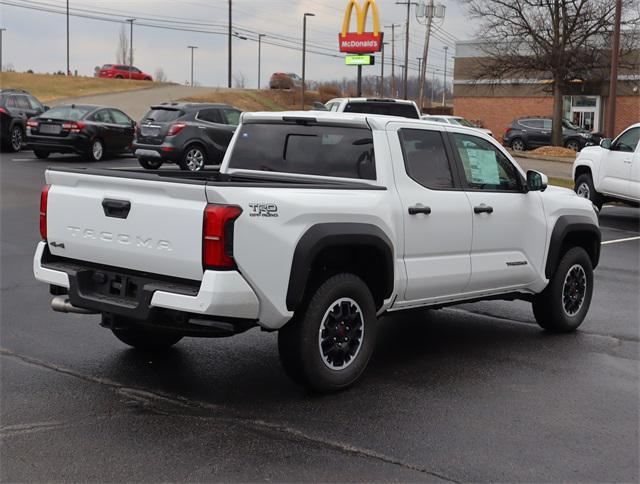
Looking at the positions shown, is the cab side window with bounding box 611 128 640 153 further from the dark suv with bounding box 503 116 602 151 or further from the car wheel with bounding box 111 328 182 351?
the dark suv with bounding box 503 116 602 151

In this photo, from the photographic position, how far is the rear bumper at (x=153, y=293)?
4898 mm

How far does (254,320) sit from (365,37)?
4721 cm

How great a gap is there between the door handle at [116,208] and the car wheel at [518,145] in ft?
127

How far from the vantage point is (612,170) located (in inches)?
618

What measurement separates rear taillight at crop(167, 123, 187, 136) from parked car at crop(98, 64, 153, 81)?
6153cm

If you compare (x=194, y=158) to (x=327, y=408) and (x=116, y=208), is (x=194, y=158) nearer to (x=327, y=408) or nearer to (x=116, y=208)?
(x=116, y=208)

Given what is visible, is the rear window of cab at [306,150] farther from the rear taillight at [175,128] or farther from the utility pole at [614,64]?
the utility pole at [614,64]

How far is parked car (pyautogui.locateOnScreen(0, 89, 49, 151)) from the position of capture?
83.3 feet

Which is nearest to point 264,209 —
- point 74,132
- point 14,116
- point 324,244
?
point 324,244

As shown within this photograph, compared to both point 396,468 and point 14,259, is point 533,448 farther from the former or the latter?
point 14,259

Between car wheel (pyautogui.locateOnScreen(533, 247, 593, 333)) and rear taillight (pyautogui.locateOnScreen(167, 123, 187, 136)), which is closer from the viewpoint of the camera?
car wheel (pyautogui.locateOnScreen(533, 247, 593, 333))

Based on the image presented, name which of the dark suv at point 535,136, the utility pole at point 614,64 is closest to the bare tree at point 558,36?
the dark suv at point 535,136

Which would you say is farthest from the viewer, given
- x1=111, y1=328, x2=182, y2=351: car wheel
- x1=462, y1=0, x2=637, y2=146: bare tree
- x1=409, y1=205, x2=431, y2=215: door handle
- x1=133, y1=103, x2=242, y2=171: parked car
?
x1=462, y1=0, x2=637, y2=146: bare tree

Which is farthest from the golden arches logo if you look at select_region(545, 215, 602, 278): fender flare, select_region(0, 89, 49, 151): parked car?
select_region(545, 215, 602, 278): fender flare
